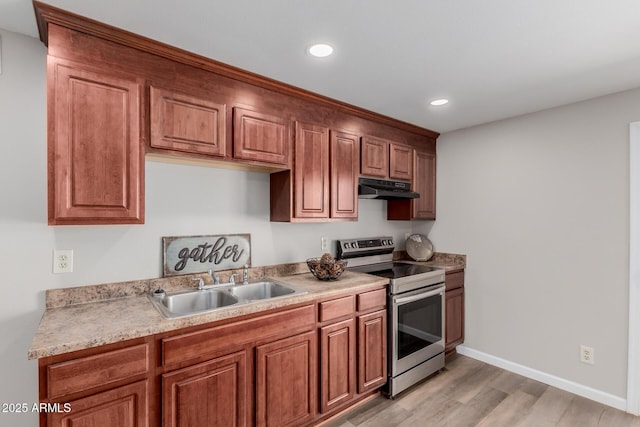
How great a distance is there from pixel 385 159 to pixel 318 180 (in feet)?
Answer: 2.90

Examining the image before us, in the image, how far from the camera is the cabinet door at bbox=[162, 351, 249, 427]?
5.04ft

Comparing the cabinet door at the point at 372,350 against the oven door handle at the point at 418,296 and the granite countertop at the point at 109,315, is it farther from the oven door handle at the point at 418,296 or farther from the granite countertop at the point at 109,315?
the granite countertop at the point at 109,315

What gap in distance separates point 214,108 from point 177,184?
22.8 inches

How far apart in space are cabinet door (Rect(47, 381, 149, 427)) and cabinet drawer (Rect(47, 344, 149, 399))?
6 centimetres

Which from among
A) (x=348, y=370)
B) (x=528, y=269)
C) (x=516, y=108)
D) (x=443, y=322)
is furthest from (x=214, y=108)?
(x=528, y=269)

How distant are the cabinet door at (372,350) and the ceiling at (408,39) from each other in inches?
69.8

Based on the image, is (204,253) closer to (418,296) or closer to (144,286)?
(144,286)

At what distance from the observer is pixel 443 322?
9.87ft

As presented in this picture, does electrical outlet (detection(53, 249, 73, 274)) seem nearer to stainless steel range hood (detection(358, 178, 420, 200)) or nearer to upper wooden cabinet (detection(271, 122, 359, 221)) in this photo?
upper wooden cabinet (detection(271, 122, 359, 221))

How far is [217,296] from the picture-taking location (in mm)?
2145

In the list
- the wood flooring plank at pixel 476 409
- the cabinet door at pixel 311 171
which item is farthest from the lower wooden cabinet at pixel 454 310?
the cabinet door at pixel 311 171

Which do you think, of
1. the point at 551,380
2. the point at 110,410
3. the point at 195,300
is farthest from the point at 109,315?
the point at 551,380

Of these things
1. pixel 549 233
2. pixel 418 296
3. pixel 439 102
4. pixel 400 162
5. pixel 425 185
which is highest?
pixel 439 102

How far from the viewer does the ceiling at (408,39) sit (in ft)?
4.73
